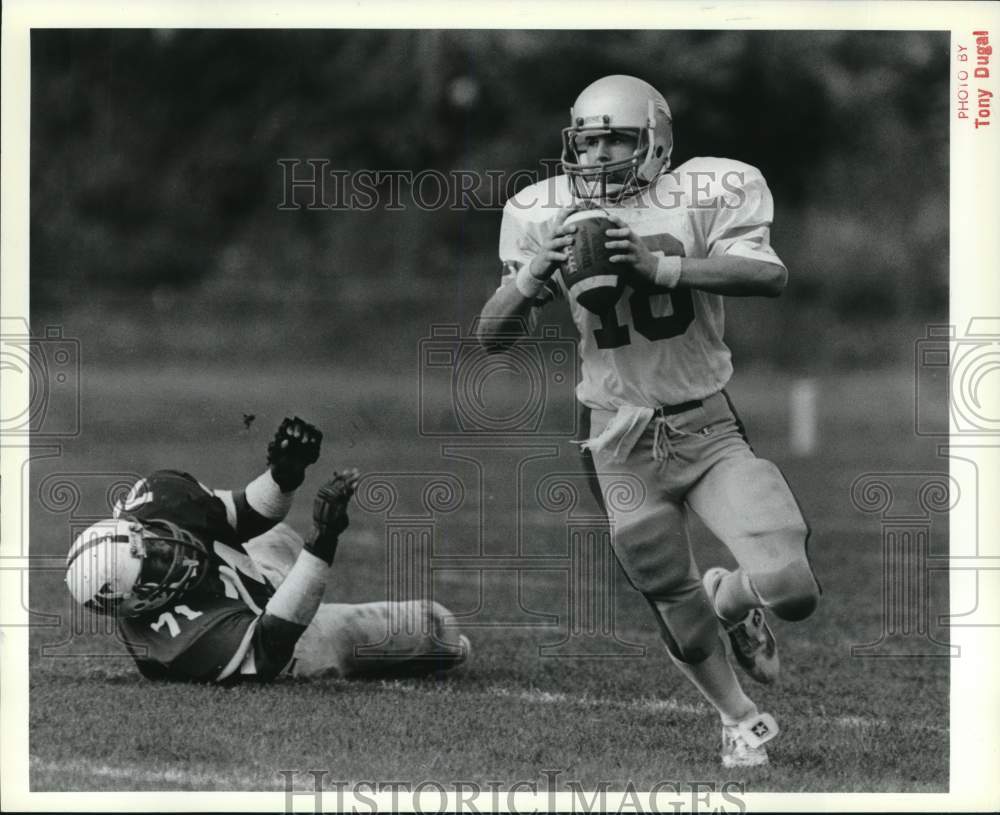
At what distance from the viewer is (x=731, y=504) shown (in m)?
3.95

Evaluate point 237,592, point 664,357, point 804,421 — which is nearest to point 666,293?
point 664,357

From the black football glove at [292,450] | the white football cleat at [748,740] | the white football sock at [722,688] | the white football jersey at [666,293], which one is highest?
the white football jersey at [666,293]

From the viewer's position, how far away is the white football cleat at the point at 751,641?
420 centimetres

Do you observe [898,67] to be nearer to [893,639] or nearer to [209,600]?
[893,639]

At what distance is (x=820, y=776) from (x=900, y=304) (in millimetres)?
14706

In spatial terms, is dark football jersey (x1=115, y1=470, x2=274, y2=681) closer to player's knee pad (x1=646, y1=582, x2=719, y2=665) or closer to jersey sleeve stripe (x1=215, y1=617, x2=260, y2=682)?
jersey sleeve stripe (x1=215, y1=617, x2=260, y2=682)

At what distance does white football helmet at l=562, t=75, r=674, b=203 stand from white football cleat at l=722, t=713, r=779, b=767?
53.1 inches

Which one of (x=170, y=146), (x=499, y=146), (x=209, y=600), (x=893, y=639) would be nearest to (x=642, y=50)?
(x=499, y=146)

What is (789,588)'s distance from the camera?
3869 mm

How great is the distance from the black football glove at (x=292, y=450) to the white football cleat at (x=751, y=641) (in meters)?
1.14

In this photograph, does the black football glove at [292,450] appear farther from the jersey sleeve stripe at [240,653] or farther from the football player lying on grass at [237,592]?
the jersey sleeve stripe at [240,653]

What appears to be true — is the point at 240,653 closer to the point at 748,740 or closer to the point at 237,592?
the point at 237,592

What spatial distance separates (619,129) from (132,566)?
1.73 metres

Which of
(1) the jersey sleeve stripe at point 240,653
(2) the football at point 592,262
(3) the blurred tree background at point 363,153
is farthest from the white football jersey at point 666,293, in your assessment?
(3) the blurred tree background at point 363,153
